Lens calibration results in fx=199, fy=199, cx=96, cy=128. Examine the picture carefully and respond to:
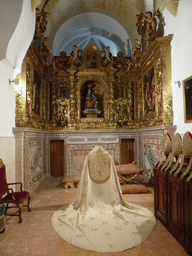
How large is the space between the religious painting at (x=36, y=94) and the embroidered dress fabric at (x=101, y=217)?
473 centimetres

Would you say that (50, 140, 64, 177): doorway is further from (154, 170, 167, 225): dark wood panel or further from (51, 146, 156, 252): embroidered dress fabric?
(154, 170, 167, 225): dark wood panel

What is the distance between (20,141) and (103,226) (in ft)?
12.8

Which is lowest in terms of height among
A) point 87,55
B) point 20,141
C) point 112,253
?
point 112,253

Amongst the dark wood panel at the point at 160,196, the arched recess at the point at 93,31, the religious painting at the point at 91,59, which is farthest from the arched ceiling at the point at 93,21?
the dark wood panel at the point at 160,196

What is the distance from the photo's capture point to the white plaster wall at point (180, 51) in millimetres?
5621

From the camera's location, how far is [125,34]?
37.8ft

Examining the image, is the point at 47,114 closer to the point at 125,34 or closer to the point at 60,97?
the point at 60,97

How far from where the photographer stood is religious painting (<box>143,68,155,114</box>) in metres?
8.12

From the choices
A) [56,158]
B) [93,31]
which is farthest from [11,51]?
[93,31]

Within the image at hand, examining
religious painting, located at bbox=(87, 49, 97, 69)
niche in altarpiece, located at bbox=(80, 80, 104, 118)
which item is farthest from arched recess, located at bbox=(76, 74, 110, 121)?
religious painting, located at bbox=(87, 49, 97, 69)

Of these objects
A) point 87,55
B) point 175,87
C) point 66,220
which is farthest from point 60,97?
point 66,220

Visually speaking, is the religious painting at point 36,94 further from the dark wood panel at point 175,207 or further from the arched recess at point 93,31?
the dark wood panel at point 175,207

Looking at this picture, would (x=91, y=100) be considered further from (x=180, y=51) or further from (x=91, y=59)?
(x=180, y=51)

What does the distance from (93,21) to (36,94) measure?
21.6 feet
